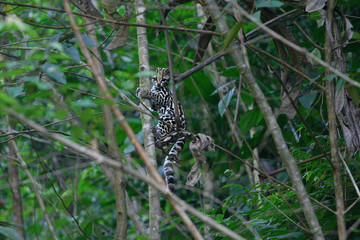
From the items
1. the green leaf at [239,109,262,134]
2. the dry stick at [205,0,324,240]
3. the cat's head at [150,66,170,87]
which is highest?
the cat's head at [150,66,170,87]

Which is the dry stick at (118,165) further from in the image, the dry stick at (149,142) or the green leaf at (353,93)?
the green leaf at (353,93)

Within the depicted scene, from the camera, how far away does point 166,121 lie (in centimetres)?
485

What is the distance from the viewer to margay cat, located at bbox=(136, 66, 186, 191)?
12.5 ft

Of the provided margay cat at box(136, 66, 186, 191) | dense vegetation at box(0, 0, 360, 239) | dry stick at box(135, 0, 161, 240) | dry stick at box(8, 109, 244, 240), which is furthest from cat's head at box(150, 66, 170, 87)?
dry stick at box(8, 109, 244, 240)

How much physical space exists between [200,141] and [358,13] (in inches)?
180

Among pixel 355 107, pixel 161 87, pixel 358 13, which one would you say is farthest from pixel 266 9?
pixel 358 13

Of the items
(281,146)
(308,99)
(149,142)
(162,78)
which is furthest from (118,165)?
(162,78)

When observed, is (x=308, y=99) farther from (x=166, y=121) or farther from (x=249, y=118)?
(x=166, y=121)

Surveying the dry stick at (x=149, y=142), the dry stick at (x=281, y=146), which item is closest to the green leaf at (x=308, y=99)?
the dry stick at (x=281, y=146)

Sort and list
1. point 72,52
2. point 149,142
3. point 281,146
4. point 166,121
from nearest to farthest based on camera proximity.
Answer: point 281,146 < point 72,52 < point 149,142 < point 166,121

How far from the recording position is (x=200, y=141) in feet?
9.49

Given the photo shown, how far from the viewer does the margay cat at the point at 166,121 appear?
3.80 m

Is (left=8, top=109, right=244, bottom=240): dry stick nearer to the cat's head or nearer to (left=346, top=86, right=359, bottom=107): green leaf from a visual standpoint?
(left=346, top=86, right=359, bottom=107): green leaf

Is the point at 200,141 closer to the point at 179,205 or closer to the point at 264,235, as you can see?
the point at 264,235
